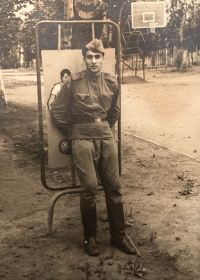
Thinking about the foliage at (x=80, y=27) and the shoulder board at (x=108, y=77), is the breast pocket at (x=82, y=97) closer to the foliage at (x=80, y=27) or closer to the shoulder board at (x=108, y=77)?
the shoulder board at (x=108, y=77)

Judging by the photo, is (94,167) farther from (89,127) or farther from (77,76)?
(77,76)

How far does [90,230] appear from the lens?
2.89 m

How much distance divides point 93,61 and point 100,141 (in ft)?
1.94

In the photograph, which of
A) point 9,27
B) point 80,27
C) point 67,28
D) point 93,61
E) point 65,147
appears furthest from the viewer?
point 9,27

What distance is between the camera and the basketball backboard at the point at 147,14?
3.91 metres

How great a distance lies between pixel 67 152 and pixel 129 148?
1926mm

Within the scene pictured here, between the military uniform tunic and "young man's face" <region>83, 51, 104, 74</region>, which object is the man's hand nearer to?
the military uniform tunic

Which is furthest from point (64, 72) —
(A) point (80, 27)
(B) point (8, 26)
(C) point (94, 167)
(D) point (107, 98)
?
(B) point (8, 26)

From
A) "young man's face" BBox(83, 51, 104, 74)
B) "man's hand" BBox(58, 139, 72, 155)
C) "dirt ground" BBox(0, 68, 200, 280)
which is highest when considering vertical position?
"young man's face" BBox(83, 51, 104, 74)

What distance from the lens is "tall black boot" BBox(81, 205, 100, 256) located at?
2.82 meters

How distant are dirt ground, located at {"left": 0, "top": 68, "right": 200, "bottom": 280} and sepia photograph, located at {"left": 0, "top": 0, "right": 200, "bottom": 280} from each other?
0.01 m

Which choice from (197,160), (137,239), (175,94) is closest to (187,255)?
(137,239)

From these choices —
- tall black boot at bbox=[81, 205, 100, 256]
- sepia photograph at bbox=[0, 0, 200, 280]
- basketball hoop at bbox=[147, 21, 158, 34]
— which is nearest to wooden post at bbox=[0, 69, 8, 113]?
sepia photograph at bbox=[0, 0, 200, 280]

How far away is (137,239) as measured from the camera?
3.08 m
